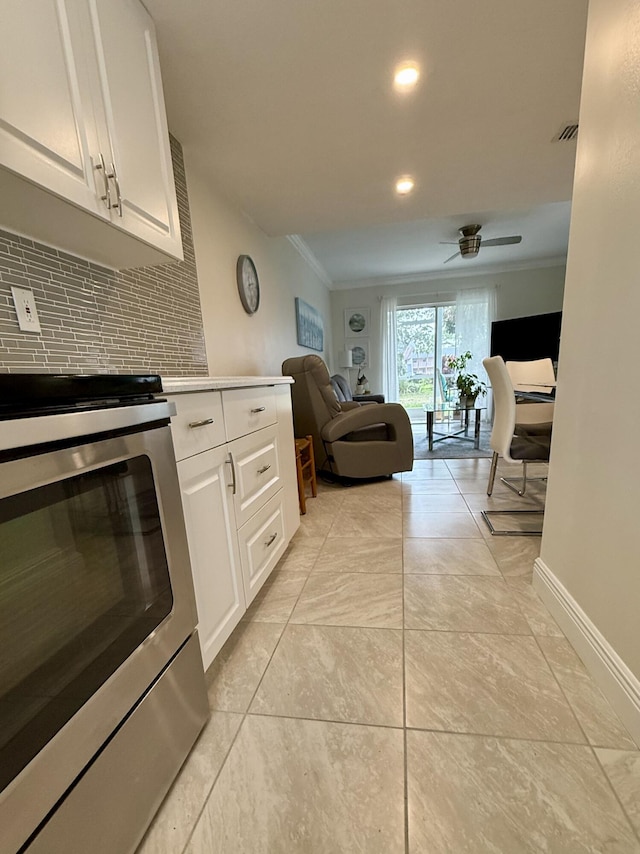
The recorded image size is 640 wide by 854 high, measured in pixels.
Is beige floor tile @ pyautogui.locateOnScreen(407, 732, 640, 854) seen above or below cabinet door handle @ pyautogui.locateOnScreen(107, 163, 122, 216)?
below

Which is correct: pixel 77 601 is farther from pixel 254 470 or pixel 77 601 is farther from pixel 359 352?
pixel 359 352

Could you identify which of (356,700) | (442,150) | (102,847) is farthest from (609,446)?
(442,150)

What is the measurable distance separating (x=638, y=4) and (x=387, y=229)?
3.06m

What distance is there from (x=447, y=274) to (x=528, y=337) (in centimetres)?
170

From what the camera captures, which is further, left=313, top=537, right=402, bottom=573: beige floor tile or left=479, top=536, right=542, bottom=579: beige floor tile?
left=313, top=537, right=402, bottom=573: beige floor tile

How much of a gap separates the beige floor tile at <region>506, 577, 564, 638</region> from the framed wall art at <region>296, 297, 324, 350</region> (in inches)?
123

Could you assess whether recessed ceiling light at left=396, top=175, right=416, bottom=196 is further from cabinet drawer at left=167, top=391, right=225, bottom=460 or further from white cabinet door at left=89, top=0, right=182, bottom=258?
cabinet drawer at left=167, top=391, right=225, bottom=460

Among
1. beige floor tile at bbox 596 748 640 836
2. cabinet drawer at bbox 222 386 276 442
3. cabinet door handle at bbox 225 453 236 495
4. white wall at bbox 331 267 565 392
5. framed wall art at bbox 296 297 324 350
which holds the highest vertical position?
white wall at bbox 331 267 565 392

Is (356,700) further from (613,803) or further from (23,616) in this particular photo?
(23,616)

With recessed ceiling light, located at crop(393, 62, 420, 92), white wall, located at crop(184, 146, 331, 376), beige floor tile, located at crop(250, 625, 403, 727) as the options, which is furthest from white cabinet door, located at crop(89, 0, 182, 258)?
beige floor tile, located at crop(250, 625, 403, 727)

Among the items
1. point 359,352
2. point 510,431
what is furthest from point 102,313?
point 359,352

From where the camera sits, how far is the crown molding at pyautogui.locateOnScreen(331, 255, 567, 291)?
17.3 feet

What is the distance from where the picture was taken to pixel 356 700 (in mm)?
1028

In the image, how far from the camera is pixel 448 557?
1.76 metres
